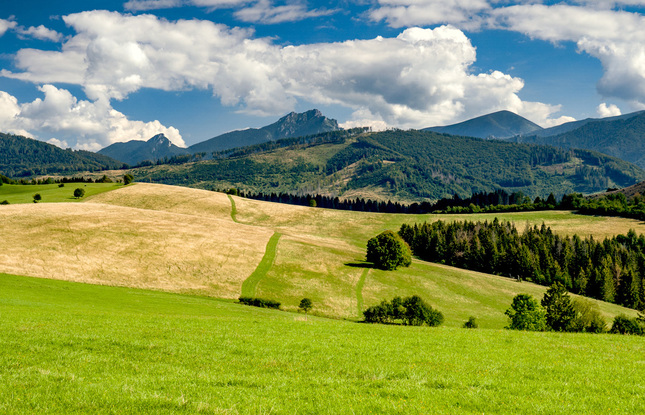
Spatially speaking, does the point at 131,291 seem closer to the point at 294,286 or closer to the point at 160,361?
the point at 294,286

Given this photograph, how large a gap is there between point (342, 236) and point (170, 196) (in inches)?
3394

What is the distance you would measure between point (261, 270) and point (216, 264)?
10607 millimetres

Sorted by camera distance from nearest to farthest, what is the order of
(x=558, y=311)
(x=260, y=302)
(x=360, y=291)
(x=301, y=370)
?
(x=301, y=370), (x=558, y=311), (x=260, y=302), (x=360, y=291)

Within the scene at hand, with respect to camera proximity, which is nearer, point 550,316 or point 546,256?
point 550,316

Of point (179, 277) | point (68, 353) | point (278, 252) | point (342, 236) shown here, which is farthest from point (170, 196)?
point (68, 353)

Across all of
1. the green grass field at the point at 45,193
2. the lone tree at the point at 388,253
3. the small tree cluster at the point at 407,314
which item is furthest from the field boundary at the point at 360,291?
the green grass field at the point at 45,193

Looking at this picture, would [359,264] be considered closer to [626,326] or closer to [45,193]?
[626,326]

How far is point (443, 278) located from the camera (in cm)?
10562

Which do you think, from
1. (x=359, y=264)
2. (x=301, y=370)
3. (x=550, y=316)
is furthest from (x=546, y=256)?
(x=301, y=370)

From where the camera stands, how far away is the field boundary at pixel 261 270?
7662 centimetres

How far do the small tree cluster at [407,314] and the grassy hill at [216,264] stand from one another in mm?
8565

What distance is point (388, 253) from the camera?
105562 millimetres

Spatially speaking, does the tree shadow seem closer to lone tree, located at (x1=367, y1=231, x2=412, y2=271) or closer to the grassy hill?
the grassy hill

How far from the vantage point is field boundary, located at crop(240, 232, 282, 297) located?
7662 centimetres
